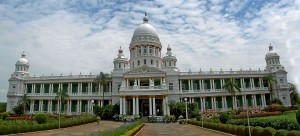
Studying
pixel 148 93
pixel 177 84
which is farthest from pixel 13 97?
pixel 177 84

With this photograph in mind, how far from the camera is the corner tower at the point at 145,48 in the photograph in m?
62.8

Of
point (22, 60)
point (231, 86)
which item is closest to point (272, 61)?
point (231, 86)

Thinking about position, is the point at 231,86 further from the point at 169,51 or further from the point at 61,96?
the point at 61,96

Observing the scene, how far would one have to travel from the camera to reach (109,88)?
62.5 m

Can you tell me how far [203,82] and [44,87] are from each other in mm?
42107

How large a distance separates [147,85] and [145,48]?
35.6 feet

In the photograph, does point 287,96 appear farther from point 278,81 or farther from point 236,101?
point 236,101

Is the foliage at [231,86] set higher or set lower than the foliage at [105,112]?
higher

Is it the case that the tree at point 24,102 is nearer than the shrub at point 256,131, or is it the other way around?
the shrub at point 256,131

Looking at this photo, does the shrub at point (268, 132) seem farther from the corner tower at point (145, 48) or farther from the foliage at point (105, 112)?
the corner tower at point (145, 48)

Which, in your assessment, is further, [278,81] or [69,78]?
[69,78]

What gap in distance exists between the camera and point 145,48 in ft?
210

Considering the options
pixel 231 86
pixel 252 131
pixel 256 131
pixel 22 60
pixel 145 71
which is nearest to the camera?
pixel 256 131

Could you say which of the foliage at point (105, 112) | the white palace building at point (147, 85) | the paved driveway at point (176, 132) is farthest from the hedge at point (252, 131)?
the foliage at point (105, 112)
